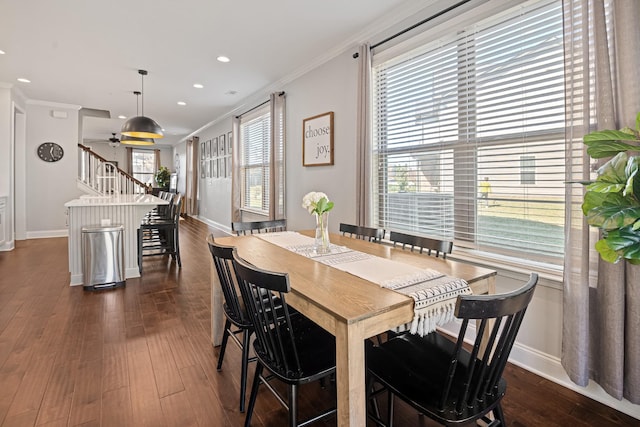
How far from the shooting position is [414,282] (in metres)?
1.51

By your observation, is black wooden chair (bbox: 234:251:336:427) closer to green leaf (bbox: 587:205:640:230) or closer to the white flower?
the white flower

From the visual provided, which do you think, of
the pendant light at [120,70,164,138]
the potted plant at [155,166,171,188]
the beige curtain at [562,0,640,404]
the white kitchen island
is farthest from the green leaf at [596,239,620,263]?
the potted plant at [155,166,171,188]

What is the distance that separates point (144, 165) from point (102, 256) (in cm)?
1118

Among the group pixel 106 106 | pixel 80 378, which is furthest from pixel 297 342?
pixel 106 106

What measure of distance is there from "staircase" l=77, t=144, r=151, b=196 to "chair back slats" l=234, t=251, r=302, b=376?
24.2ft

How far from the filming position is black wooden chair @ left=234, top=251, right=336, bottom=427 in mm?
1346

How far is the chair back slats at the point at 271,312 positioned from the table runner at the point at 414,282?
1.51 feet

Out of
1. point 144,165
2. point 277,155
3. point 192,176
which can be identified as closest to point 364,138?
point 277,155

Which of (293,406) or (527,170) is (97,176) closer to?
(293,406)

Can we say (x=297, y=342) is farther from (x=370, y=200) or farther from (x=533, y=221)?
(x=370, y=200)

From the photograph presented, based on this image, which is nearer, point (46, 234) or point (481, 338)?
point (481, 338)

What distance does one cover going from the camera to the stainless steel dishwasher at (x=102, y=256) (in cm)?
367

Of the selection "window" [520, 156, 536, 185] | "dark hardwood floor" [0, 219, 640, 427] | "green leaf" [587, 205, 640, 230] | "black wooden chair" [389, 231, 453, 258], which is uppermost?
"window" [520, 156, 536, 185]

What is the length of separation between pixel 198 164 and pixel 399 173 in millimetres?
8137
